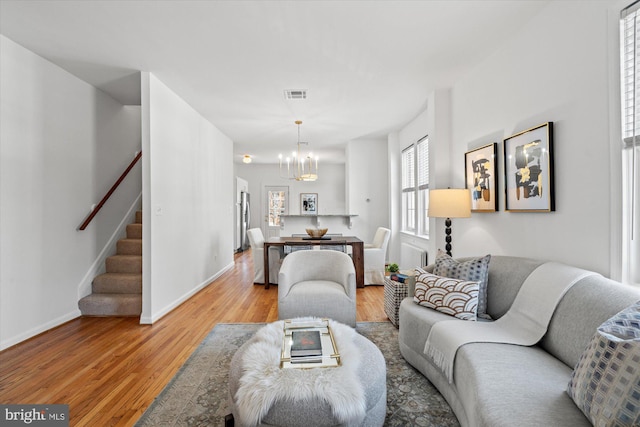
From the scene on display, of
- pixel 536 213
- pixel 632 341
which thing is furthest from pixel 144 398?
pixel 536 213

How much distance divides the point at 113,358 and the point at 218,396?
46.7 inches

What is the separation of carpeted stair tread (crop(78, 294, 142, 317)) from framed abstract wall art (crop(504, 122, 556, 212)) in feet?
13.5

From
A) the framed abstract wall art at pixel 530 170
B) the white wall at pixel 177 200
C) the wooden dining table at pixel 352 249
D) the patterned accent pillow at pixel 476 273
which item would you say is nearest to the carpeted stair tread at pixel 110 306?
the white wall at pixel 177 200

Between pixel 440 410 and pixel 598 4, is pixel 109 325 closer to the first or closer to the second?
pixel 440 410

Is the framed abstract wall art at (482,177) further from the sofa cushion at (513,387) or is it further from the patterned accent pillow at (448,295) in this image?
the sofa cushion at (513,387)

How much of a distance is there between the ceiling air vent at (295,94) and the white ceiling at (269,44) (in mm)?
89

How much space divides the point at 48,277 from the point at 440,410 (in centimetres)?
379

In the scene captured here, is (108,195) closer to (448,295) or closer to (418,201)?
(448,295)

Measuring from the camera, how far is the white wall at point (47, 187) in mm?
2660

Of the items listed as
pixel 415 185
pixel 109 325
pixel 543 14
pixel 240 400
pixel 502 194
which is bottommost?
pixel 109 325

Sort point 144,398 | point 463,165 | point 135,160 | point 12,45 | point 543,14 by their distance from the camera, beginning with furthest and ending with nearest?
point 135,160 < point 463,165 < point 12,45 < point 543,14 < point 144,398

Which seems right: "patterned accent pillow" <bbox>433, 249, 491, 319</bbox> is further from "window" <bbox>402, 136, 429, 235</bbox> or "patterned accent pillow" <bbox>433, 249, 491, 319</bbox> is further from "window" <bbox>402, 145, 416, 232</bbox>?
"window" <bbox>402, 145, 416, 232</bbox>

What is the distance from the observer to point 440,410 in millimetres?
1758

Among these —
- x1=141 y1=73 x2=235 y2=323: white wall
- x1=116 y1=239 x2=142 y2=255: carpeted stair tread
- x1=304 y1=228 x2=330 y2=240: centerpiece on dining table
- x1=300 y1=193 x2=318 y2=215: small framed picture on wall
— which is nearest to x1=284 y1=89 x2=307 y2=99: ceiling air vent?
x1=141 y1=73 x2=235 y2=323: white wall
